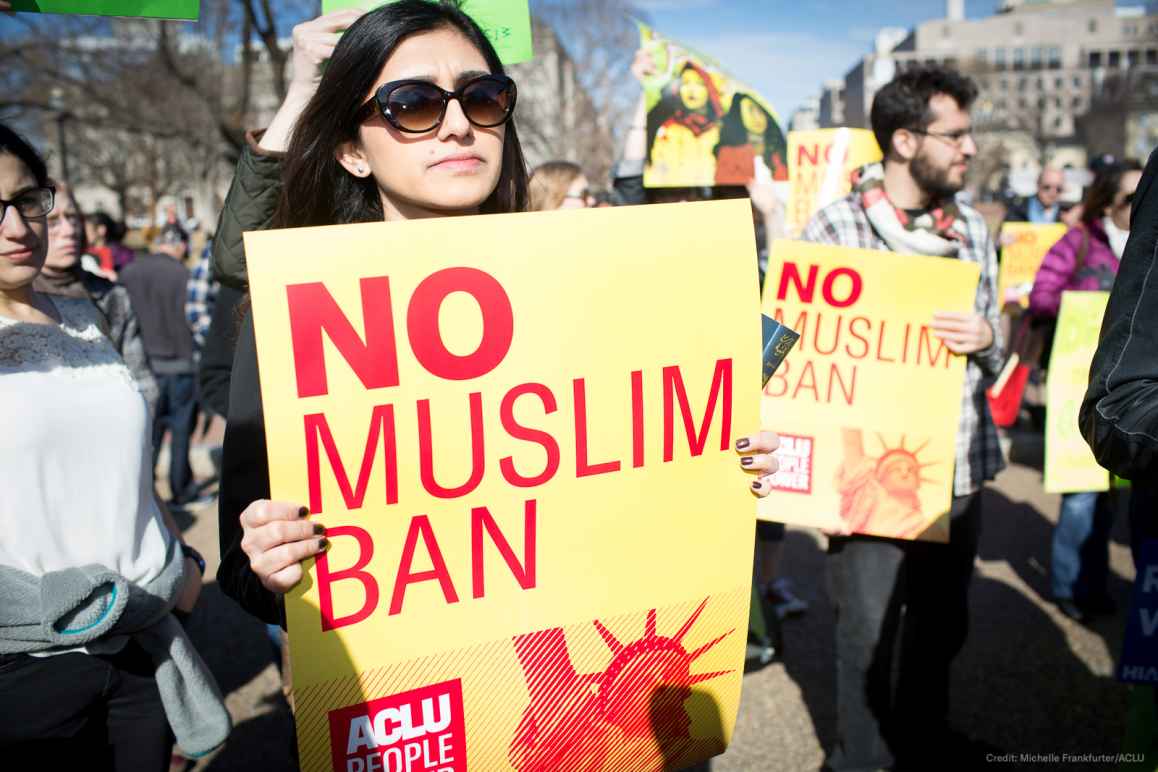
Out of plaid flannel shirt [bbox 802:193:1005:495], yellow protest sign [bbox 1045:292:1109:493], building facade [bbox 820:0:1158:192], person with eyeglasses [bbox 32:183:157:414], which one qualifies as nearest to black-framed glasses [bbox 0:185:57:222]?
person with eyeglasses [bbox 32:183:157:414]

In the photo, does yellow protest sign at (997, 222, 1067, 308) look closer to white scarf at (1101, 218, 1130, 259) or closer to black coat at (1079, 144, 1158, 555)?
white scarf at (1101, 218, 1130, 259)

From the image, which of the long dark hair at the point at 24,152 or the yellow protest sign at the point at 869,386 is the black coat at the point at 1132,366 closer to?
the yellow protest sign at the point at 869,386

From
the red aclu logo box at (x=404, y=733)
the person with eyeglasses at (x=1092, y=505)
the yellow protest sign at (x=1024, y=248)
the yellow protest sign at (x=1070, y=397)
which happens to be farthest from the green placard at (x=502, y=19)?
the yellow protest sign at (x=1024, y=248)

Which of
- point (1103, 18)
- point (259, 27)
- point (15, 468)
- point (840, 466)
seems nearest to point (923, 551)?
point (840, 466)

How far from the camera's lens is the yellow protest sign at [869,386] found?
276cm

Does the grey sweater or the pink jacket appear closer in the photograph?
the grey sweater

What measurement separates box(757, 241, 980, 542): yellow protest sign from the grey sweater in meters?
1.66

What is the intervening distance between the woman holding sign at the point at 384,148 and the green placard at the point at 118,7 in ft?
1.27

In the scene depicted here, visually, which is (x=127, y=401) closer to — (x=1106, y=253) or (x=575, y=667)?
(x=575, y=667)

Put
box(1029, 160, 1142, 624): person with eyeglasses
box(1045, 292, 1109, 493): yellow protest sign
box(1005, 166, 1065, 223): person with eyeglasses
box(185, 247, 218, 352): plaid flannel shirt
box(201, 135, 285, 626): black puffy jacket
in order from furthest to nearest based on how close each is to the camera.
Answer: box(1005, 166, 1065, 223): person with eyeglasses
box(185, 247, 218, 352): plaid flannel shirt
box(1029, 160, 1142, 624): person with eyeglasses
box(1045, 292, 1109, 493): yellow protest sign
box(201, 135, 285, 626): black puffy jacket

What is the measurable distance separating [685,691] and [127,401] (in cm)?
143

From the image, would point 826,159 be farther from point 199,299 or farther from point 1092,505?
point 199,299

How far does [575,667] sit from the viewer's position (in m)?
1.52

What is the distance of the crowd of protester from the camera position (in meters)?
1.52
